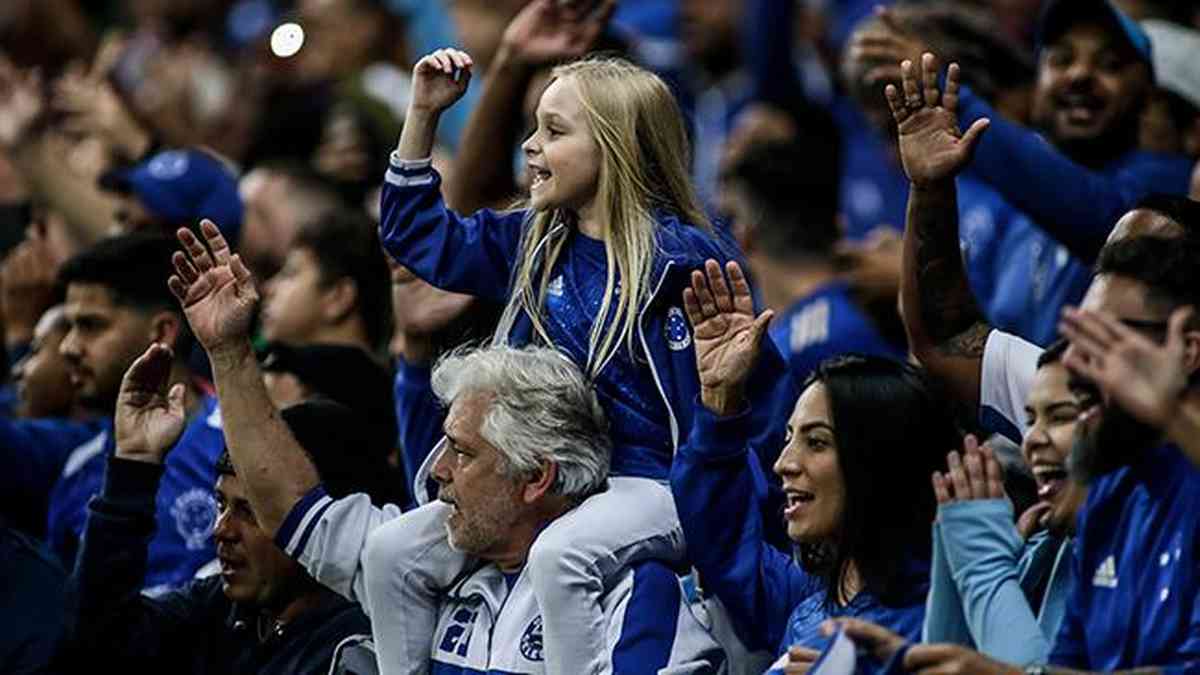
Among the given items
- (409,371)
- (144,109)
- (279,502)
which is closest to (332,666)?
(279,502)

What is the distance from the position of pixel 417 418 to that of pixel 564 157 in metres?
0.97

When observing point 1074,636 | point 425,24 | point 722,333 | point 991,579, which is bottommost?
point 1074,636

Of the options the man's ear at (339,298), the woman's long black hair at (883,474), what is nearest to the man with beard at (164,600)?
the woman's long black hair at (883,474)

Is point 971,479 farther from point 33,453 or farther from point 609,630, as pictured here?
point 33,453

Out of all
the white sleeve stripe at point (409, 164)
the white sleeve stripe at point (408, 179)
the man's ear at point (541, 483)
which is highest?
the white sleeve stripe at point (409, 164)

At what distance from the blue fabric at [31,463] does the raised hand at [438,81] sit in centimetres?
220

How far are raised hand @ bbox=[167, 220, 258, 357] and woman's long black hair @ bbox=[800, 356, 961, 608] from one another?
1261 mm

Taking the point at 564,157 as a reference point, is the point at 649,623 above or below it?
below

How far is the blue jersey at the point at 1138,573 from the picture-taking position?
13.8ft

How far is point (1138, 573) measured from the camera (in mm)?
4281

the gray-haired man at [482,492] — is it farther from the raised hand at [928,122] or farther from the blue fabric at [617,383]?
the raised hand at [928,122]

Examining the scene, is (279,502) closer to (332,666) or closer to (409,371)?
(332,666)

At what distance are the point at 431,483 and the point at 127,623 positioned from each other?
75 cm

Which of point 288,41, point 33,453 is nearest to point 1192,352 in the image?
point 288,41
